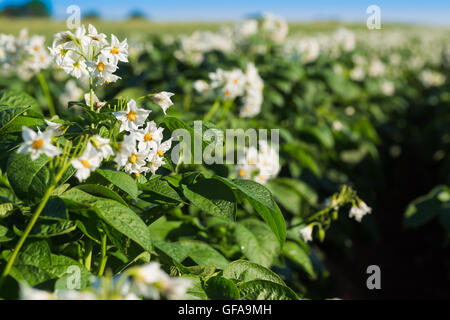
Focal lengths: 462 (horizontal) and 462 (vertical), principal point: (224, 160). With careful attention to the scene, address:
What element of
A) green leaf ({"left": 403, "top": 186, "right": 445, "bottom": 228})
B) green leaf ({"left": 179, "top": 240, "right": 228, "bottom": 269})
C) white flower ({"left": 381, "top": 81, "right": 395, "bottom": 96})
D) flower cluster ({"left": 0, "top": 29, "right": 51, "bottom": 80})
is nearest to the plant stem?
green leaf ({"left": 179, "top": 240, "right": 228, "bottom": 269})

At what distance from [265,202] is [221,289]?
26 cm

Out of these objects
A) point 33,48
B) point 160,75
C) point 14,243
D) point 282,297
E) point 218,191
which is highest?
point 160,75

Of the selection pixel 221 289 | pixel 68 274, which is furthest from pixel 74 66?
pixel 221 289

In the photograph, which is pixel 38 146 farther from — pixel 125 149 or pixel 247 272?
pixel 247 272

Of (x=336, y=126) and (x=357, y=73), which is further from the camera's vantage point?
(x=357, y=73)

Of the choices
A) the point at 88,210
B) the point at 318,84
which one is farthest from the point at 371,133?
the point at 88,210

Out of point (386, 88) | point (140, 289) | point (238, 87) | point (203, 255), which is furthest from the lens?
point (386, 88)

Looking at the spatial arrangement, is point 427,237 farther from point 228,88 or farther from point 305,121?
point 228,88

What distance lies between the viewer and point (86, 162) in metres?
1.07

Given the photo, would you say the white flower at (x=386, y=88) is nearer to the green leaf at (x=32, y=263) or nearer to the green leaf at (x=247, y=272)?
the green leaf at (x=247, y=272)

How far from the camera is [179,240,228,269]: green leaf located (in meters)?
1.57

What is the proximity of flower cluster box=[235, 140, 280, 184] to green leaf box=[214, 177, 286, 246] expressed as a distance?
0.96 metres

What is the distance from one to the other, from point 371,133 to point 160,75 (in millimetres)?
2119

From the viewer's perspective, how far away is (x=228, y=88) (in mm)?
2611
